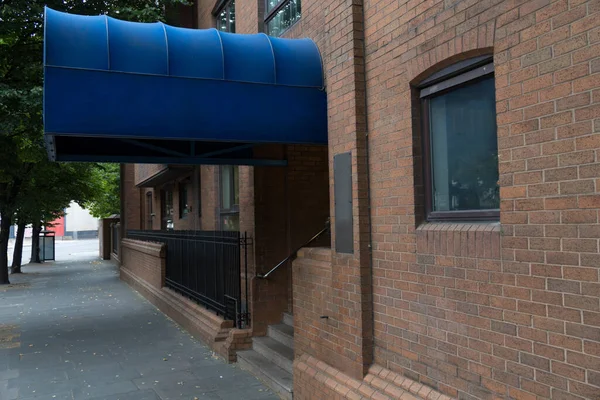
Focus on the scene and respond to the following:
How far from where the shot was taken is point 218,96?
5.48 metres

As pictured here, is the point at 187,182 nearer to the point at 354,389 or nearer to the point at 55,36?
the point at 55,36

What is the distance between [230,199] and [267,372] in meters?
4.56

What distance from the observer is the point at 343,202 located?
481cm

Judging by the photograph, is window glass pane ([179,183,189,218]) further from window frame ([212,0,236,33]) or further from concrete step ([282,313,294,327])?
concrete step ([282,313,294,327])

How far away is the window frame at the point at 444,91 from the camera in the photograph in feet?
11.5

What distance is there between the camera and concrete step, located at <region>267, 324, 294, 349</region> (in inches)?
276

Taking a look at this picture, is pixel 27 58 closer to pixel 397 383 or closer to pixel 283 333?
pixel 283 333

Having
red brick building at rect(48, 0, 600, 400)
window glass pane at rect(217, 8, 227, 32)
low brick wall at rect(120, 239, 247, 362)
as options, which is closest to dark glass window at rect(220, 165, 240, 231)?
low brick wall at rect(120, 239, 247, 362)

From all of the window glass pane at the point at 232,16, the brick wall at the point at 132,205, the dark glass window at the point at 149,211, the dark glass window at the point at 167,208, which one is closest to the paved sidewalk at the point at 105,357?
the dark glass window at the point at 167,208

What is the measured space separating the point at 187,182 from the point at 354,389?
10.3m

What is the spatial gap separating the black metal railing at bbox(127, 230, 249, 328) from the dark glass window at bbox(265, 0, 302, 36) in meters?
3.16

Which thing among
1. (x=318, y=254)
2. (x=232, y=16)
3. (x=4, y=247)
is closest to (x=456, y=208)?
(x=318, y=254)

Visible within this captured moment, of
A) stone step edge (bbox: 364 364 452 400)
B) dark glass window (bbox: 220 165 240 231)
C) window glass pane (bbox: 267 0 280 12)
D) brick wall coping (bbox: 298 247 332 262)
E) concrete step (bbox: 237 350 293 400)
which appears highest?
window glass pane (bbox: 267 0 280 12)

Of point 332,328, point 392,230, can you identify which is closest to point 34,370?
point 332,328
